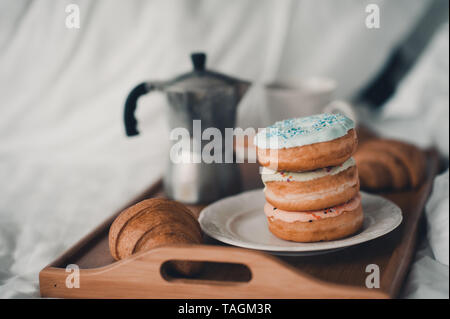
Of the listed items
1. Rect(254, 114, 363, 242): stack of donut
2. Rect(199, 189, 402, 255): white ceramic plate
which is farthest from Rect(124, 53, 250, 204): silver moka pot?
Rect(254, 114, 363, 242): stack of donut

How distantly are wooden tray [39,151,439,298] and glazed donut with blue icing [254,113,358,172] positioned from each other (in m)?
0.15

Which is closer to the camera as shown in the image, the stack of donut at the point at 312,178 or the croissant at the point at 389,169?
the stack of donut at the point at 312,178

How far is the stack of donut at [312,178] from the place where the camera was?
0.74m

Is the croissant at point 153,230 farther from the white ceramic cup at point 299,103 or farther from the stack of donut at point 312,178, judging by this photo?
the white ceramic cup at point 299,103

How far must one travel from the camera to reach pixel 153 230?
2.41ft

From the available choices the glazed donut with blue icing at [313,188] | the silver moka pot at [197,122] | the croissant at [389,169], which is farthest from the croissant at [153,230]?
the croissant at [389,169]

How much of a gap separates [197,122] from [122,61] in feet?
1.97

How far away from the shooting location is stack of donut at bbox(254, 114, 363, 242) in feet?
2.42

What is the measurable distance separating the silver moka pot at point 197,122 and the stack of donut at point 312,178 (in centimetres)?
22

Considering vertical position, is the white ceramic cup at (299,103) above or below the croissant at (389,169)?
above

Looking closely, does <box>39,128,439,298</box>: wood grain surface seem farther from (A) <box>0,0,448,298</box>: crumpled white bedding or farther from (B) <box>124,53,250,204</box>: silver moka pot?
(A) <box>0,0,448,298</box>: crumpled white bedding

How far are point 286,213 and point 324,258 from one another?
0.29ft

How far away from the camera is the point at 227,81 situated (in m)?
0.98

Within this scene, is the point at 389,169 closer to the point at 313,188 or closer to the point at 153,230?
the point at 313,188
